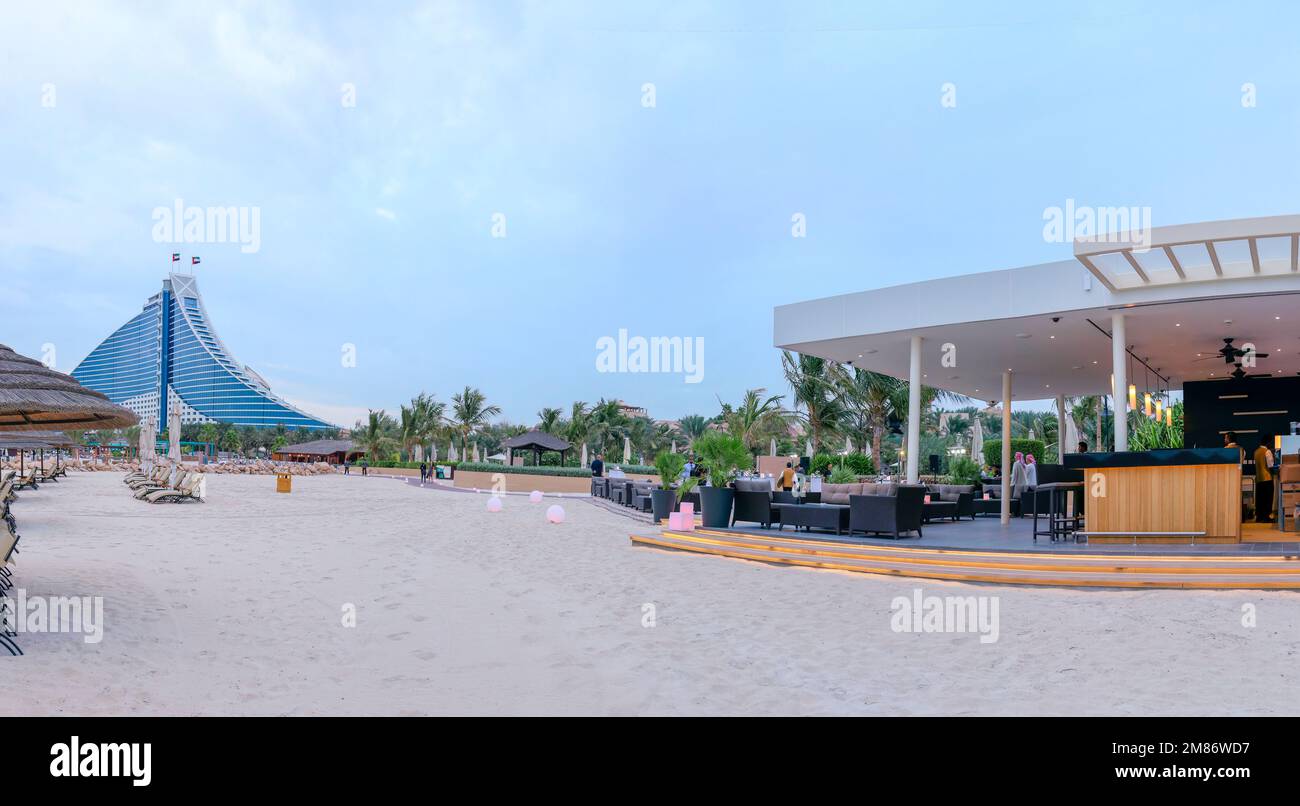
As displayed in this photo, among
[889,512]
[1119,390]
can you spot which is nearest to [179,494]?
[889,512]

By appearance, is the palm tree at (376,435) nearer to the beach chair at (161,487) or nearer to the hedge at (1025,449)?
the beach chair at (161,487)

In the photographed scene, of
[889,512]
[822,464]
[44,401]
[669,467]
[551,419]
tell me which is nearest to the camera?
[44,401]

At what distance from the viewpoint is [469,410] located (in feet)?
183

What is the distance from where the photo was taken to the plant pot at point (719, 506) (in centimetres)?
1308

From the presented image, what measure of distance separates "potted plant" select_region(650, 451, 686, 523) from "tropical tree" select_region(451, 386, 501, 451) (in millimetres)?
40567

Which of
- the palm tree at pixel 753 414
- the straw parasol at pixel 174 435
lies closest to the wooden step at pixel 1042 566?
the palm tree at pixel 753 414

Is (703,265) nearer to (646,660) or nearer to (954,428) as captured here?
(954,428)

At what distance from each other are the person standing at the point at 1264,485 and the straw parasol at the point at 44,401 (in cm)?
1506

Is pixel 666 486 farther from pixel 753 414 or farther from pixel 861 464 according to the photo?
pixel 753 414

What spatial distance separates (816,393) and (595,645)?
2239 centimetres

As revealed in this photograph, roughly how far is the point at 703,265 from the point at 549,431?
15431 millimetres

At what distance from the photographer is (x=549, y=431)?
1868 inches

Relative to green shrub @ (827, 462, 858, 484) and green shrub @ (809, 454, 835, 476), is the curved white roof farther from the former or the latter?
green shrub @ (809, 454, 835, 476)
